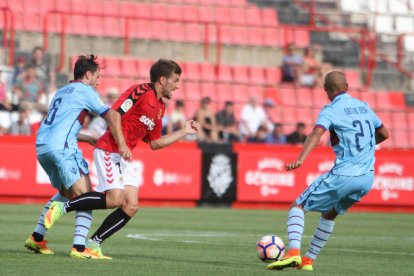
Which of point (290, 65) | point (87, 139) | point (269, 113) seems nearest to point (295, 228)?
point (87, 139)

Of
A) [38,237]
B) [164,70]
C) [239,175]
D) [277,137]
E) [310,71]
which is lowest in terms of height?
[38,237]

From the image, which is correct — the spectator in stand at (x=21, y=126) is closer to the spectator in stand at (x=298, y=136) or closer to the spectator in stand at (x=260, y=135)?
the spectator in stand at (x=260, y=135)

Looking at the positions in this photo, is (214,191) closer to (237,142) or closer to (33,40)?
(237,142)

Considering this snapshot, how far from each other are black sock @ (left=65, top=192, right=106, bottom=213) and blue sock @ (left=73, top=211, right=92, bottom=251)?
0.07 metres

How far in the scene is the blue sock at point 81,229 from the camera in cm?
1066

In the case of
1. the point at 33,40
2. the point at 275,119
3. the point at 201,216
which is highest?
the point at 33,40

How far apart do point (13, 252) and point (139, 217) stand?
6.97 m

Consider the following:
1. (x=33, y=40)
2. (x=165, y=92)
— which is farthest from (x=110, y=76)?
(x=165, y=92)

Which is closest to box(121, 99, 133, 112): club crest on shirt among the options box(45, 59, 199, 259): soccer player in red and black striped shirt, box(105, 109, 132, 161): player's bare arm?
box(45, 59, 199, 259): soccer player in red and black striped shirt

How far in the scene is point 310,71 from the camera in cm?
2736

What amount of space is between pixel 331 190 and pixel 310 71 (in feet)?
56.4

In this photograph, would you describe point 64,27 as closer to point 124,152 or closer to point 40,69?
point 40,69

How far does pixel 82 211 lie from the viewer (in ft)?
35.4

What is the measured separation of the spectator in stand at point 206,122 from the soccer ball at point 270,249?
11.9 metres
